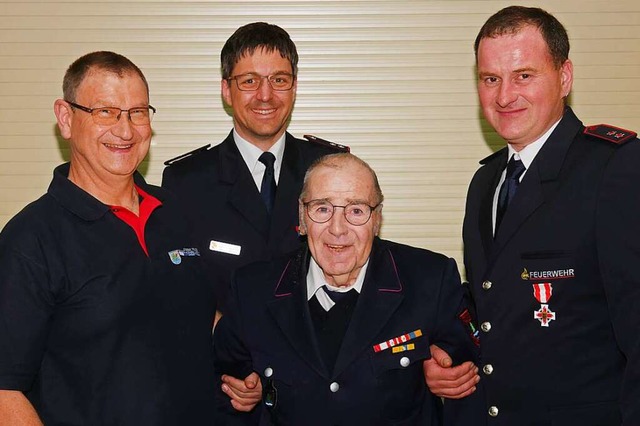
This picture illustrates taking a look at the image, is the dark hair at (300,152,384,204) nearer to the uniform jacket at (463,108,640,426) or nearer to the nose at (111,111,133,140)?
the uniform jacket at (463,108,640,426)

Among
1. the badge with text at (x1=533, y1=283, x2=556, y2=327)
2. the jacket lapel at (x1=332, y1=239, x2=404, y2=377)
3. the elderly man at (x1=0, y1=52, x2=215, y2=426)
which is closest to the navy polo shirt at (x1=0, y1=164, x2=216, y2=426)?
the elderly man at (x1=0, y1=52, x2=215, y2=426)

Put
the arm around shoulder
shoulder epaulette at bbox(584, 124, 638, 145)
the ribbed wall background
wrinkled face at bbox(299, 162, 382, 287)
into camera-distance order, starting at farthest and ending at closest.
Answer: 1. the ribbed wall background
2. wrinkled face at bbox(299, 162, 382, 287)
3. shoulder epaulette at bbox(584, 124, 638, 145)
4. the arm around shoulder

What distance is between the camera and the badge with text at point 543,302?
300 centimetres

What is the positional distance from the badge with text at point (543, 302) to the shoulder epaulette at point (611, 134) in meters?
0.57

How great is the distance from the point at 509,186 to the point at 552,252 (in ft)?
1.17

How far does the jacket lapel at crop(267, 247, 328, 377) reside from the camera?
2.99 m

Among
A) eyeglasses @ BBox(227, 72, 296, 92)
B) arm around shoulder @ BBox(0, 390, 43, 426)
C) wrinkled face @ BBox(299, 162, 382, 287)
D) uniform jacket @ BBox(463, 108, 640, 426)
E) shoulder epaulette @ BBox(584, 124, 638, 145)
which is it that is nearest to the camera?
arm around shoulder @ BBox(0, 390, 43, 426)

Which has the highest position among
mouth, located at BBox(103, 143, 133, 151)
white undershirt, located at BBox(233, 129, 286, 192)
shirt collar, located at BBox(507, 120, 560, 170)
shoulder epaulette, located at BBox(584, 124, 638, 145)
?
shoulder epaulette, located at BBox(584, 124, 638, 145)

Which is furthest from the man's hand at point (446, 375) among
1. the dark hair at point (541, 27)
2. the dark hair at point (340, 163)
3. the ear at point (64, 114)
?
the ear at point (64, 114)

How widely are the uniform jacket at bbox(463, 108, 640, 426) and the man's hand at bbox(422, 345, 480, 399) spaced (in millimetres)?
70

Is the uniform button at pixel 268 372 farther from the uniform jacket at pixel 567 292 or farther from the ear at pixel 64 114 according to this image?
the ear at pixel 64 114

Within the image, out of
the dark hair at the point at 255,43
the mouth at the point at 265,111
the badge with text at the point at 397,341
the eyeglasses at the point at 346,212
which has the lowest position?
the badge with text at the point at 397,341

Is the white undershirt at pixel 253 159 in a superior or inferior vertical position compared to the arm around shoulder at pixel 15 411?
superior

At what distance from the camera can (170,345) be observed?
3.00 metres
